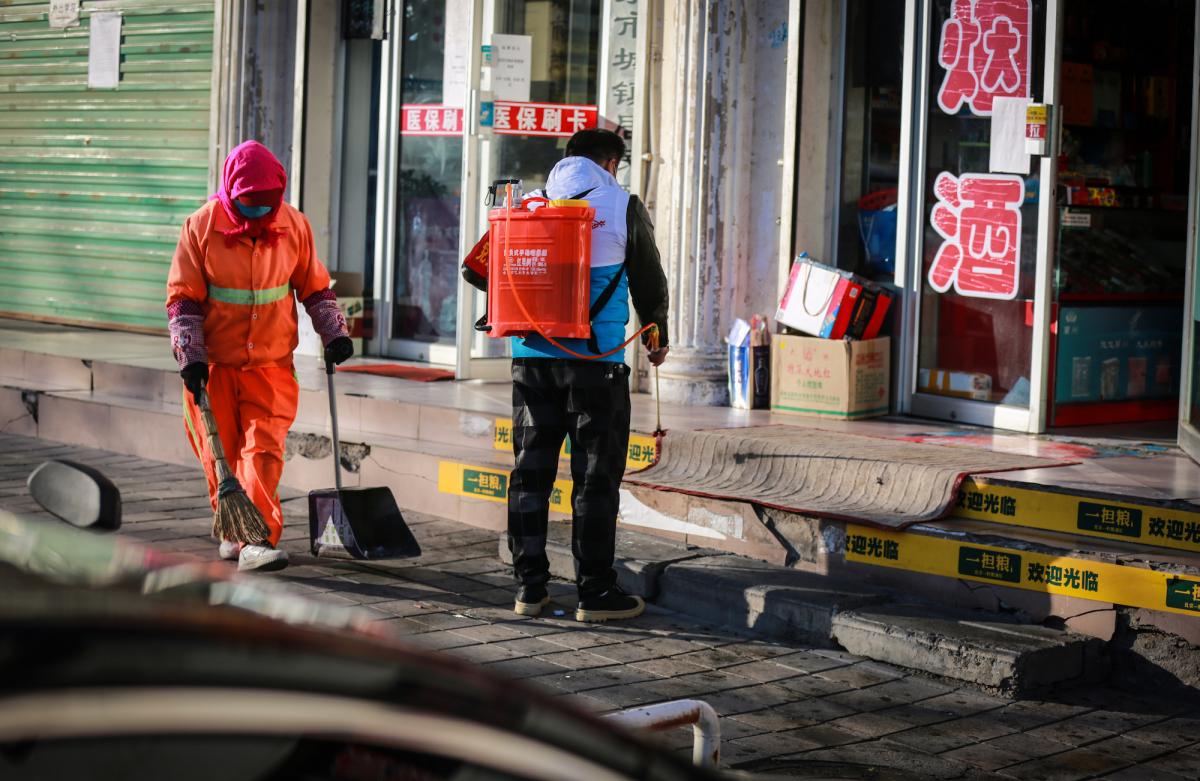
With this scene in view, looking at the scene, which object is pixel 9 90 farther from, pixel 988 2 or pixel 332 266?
pixel 988 2

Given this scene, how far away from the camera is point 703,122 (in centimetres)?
966

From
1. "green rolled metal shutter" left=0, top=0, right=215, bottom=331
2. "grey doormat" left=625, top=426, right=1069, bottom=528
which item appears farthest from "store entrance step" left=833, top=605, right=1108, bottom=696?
"green rolled metal shutter" left=0, top=0, right=215, bottom=331

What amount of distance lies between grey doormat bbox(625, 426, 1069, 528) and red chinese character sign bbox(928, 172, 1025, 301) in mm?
1308

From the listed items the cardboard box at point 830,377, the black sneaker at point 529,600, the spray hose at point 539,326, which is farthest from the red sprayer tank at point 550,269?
the cardboard box at point 830,377

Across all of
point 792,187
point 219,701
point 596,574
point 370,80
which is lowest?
point 596,574

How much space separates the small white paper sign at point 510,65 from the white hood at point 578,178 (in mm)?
4075

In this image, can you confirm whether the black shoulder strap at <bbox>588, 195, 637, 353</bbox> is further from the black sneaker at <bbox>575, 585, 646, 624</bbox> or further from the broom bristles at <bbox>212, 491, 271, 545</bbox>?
the broom bristles at <bbox>212, 491, 271, 545</bbox>

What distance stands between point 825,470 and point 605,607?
1.37 meters

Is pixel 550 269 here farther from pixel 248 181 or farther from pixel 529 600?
pixel 248 181

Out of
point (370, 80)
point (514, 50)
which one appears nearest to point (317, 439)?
point (514, 50)

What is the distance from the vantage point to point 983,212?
881 centimetres

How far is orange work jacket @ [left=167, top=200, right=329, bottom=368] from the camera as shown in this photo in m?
7.09

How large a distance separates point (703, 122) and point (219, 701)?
859 cm

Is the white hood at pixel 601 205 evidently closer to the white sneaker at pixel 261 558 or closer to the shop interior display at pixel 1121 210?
the white sneaker at pixel 261 558
